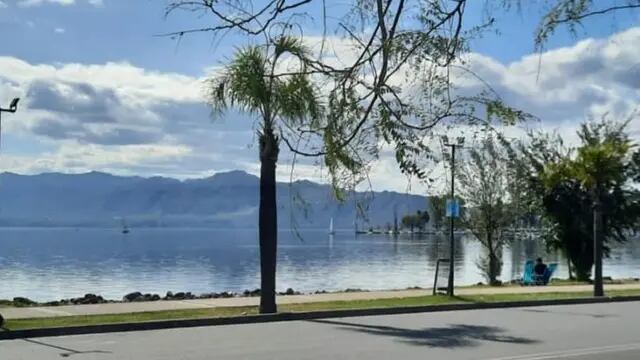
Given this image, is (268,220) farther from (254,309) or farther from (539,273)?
(539,273)

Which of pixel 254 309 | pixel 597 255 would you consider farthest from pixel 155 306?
pixel 597 255

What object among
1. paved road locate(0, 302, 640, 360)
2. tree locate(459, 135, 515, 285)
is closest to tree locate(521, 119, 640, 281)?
tree locate(459, 135, 515, 285)

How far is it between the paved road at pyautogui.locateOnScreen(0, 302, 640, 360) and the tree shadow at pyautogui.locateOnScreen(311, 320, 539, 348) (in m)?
0.02

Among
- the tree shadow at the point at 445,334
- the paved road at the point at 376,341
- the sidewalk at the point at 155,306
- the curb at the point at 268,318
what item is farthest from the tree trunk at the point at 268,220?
the tree shadow at the point at 445,334

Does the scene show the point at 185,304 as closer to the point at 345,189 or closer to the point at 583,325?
the point at 583,325

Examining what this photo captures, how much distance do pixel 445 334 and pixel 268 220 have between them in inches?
236

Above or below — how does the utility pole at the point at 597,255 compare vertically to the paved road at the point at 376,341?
above

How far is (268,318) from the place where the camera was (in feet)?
61.3

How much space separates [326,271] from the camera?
58.4m

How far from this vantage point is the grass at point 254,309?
1666cm

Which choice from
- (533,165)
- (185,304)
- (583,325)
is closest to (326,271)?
(533,165)

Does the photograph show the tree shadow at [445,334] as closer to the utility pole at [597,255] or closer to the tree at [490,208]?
the utility pole at [597,255]

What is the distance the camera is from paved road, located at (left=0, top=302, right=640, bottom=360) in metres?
12.9

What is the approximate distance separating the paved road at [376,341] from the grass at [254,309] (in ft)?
3.99
